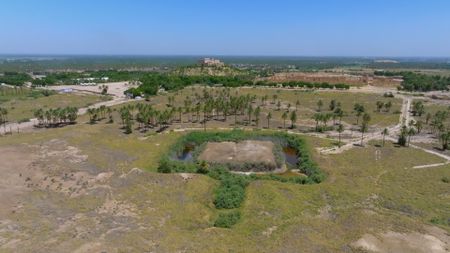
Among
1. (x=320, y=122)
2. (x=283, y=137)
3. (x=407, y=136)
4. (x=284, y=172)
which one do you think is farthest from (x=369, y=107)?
(x=284, y=172)

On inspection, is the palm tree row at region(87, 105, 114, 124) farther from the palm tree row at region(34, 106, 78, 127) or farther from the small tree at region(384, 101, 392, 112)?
the small tree at region(384, 101, 392, 112)

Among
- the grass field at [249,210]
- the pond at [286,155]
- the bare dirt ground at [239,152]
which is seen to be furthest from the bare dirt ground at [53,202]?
the pond at [286,155]

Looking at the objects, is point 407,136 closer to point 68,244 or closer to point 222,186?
point 222,186

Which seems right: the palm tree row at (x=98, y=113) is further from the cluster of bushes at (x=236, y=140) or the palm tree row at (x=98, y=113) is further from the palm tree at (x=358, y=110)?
the palm tree at (x=358, y=110)

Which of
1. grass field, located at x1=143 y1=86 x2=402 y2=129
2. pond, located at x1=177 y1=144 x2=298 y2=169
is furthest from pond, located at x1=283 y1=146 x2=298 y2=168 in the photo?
grass field, located at x1=143 y1=86 x2=402 y2=129

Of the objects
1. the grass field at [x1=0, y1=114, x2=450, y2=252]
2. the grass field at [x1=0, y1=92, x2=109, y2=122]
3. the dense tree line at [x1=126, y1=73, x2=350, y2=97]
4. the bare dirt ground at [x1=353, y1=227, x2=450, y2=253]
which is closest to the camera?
the bare dirt ground at [x1=353, y1=227, x2=450, y2=253]

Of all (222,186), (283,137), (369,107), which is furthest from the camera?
(369,107)

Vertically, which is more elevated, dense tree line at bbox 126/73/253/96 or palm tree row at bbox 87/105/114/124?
dense tree line at bbox 126/73/253/96
